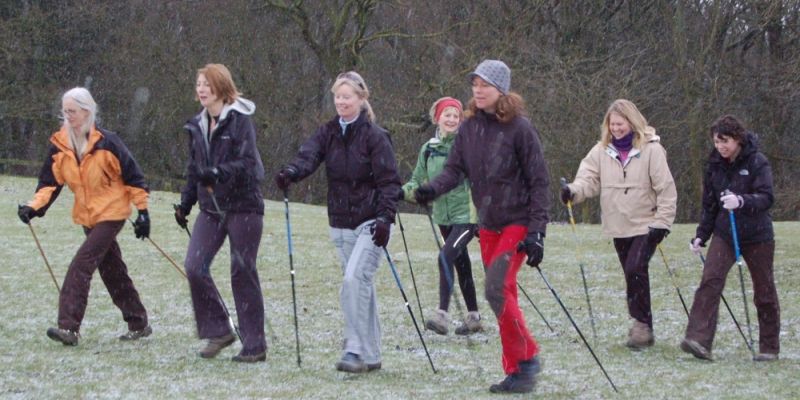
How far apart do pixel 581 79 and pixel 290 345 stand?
19.2 metres

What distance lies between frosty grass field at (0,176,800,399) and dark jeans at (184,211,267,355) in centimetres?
25

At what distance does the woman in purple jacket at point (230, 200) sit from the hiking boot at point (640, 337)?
8.21 feet

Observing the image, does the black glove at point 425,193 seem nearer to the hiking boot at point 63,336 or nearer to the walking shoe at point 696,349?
the walking shoe at point 696,349

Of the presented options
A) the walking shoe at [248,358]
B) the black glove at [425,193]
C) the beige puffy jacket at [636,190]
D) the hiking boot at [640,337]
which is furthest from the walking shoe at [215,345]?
the hiking boot at [640,337]

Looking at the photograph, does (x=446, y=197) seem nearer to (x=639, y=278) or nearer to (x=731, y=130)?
(x=639, y=278)

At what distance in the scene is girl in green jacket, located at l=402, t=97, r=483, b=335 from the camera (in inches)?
351

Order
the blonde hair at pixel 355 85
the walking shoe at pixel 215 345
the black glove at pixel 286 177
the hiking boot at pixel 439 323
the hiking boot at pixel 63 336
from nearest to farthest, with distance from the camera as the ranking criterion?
1. the black glove at pixel 286 177
2. the blonde hair at pixel 355 85
3. the walking shoe at pixel 215 345
4. the hiking boot at pixel 63 336
5. the hiking boot at pixel 439 323

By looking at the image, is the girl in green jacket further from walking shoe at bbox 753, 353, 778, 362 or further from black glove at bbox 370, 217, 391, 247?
walking shoe at bbox 753, 353, 778, 362

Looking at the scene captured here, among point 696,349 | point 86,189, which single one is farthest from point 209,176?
point 696,349

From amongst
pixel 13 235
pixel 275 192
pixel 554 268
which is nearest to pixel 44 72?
pixel 275 192

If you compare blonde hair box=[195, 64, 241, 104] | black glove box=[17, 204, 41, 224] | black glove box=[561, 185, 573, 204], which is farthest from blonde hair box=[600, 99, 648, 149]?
black glove box=[17, 204, 41, 224]

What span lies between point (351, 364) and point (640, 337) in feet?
7.42

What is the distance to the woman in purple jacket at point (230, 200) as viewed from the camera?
7.35m

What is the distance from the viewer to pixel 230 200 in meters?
7.37
